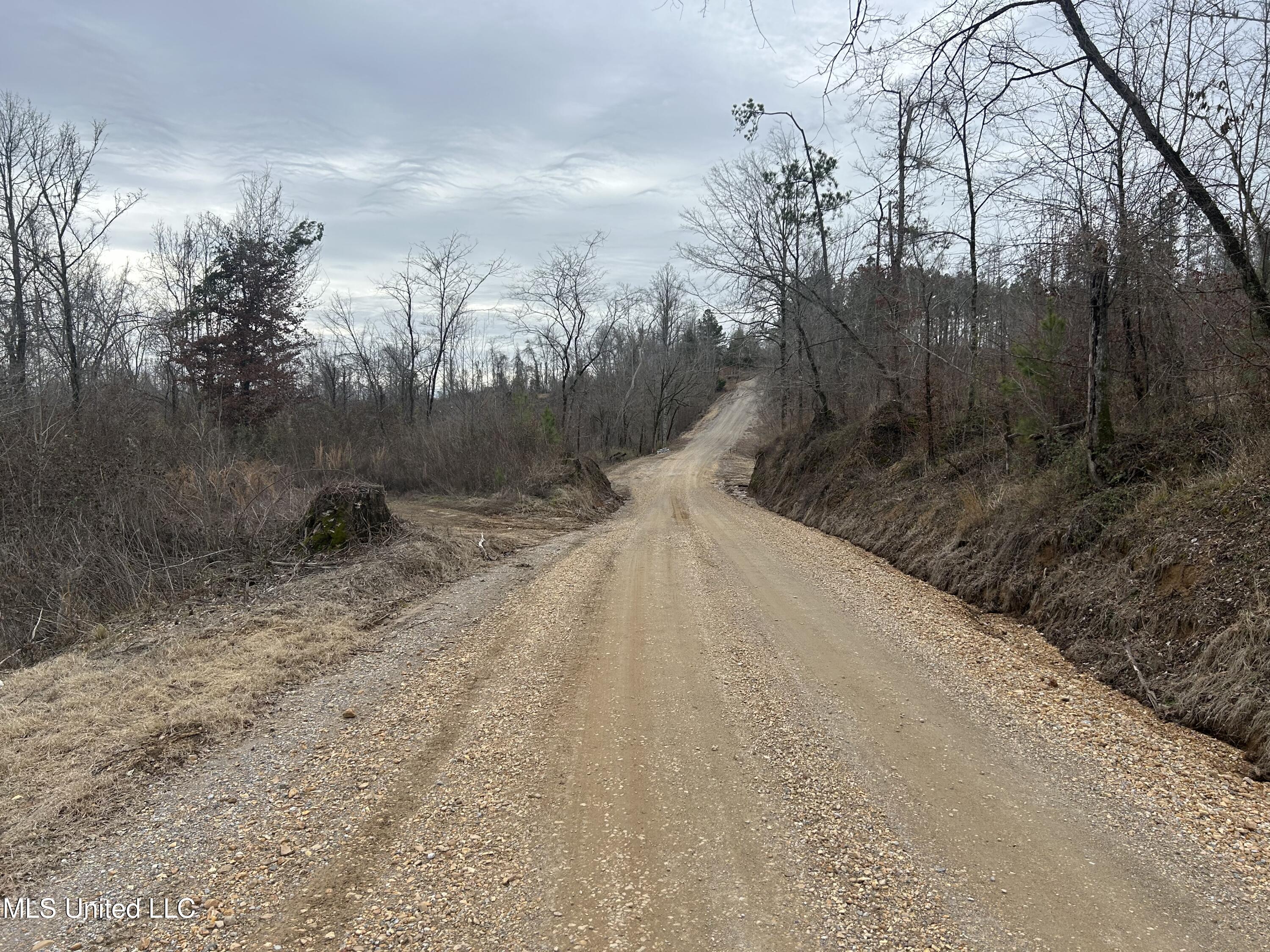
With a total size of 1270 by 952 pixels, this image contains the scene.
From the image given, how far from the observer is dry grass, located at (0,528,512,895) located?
353cm

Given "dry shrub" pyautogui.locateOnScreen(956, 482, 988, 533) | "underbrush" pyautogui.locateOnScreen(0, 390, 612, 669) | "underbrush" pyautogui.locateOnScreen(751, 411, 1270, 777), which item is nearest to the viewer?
"underbrush" pyautogui.locateOnScreen(751, 411, 1270, 777)

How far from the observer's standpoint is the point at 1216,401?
23.8 ft

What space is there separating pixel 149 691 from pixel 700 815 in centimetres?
414

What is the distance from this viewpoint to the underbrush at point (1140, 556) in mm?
4574

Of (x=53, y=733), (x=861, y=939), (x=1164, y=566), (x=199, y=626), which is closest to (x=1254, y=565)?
(x=1164, y=566)

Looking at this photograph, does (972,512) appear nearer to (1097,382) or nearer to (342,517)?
(1097,382)

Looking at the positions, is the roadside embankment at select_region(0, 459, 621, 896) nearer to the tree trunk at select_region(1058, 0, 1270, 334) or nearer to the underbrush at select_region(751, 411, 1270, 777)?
the underbrush at select_region(751, 411, 1270, 777)

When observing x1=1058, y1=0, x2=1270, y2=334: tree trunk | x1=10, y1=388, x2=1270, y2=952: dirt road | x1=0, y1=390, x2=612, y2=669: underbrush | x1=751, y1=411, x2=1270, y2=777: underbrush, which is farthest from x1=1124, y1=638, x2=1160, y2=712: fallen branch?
x1=0, y1=390, x2=612, y2=669: underbrush

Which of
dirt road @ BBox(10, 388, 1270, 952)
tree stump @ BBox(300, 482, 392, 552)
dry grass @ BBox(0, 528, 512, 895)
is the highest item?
tree stump @ BBox(300, 482, 392, 552)

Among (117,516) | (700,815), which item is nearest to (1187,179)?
(700,815)

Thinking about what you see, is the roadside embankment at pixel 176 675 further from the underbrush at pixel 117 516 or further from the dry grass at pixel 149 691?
the underbrush at pixel 117 516

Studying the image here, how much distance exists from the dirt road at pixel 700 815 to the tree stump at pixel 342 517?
4.42 m

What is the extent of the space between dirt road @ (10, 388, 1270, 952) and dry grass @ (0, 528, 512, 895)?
31cm

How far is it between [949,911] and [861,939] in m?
0.44
